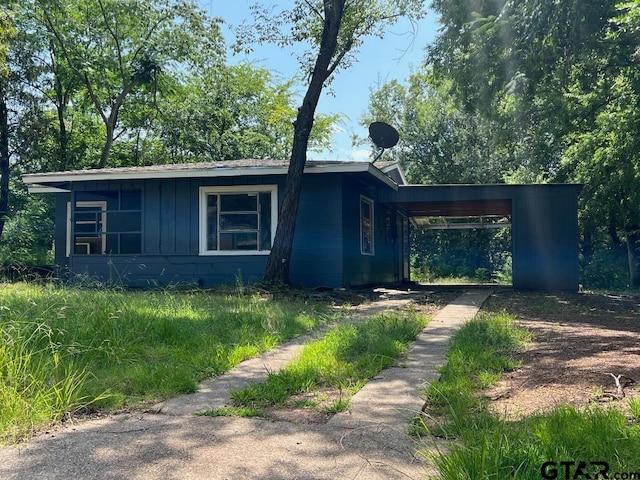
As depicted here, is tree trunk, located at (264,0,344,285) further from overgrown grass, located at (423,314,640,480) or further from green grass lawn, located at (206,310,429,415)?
overgrown grass, located at (423,314,640,480)

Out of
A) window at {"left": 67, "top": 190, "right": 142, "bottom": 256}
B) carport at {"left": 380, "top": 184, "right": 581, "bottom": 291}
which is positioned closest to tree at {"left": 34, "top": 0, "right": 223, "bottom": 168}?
window at {"left": 67, "top": 190, "right": 142, "bottom": 256}

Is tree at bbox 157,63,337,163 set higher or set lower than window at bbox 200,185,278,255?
higher

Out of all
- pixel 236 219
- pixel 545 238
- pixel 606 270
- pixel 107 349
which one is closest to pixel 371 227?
pixel 236 219

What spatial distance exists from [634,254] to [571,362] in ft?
58.1

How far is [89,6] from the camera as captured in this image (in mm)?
21125

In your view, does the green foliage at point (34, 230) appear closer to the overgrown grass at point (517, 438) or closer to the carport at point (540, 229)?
the carport at point (540, 229)

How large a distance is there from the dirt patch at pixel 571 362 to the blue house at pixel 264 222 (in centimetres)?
369

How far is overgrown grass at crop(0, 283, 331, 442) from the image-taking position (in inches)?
136

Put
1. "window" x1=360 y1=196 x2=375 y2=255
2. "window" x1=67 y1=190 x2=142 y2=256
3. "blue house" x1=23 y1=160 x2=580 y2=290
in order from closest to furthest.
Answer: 1. "blue house" x1=23 y1=160 x2=580 y2=290
2. "window" x1=360 y1=196 x2=375 y2=255
3. "window" x1=67 y1=190 x2=142 y2=256

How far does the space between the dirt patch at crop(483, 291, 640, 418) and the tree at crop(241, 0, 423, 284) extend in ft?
13.9

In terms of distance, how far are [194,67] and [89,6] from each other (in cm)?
458

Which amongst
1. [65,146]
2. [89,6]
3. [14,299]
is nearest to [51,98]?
[65,146]

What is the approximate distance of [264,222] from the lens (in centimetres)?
1186

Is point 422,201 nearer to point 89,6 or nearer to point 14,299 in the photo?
point 14,299
